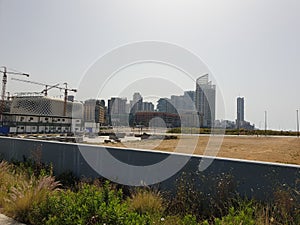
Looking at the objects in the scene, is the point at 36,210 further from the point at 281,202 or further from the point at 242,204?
the point at 281,202

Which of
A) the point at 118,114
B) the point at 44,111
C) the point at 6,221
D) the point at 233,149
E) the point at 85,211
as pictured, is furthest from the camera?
the point at 44,111

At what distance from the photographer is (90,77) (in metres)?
9.21

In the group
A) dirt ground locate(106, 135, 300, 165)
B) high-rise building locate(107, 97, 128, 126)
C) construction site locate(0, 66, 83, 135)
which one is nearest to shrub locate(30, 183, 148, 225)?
dirt ground locate(106, 135, 300, 165)

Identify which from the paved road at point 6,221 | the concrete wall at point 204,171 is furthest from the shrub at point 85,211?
the concrete wall at point 204,171

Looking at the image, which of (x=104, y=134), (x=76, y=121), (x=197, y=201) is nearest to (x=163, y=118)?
(x=197, y=201)

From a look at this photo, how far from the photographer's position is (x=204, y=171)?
4785 millimetres

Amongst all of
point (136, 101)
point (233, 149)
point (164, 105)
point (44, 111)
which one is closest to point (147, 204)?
point (136, 101)

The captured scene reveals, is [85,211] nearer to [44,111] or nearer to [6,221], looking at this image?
[6,221]

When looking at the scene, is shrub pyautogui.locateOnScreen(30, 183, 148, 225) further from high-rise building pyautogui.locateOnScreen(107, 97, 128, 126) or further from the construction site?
the construction site

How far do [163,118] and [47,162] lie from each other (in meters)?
13.6

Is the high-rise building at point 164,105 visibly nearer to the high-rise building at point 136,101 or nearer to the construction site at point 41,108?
the high-rise building at point 136,101

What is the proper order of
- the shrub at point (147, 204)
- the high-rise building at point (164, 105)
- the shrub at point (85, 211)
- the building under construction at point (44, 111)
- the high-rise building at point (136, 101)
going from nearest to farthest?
1. the shrub at point (85, 211)
2. the shrub at point (147, 204)
3. the high-rise building at point (136, 101)
4. the high-rise building at point (164, 105)
5. the building under construction at point (44, 111)

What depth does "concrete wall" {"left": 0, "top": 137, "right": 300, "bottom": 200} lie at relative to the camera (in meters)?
4.07

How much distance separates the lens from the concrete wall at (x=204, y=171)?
407 cm
